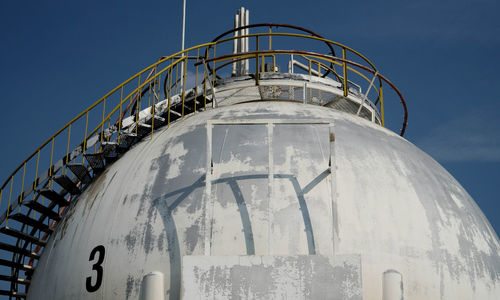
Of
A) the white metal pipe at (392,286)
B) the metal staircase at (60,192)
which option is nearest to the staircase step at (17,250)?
the metal staircase at (60,192)

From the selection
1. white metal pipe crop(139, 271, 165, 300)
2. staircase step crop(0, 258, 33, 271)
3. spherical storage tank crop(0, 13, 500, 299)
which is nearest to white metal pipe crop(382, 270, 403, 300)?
spherical storage tank crop(0, 13, 500, 299)

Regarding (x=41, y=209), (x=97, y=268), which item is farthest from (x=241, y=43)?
(x=97, y=268)

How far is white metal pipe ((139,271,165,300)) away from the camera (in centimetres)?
852

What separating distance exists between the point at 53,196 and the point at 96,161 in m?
1.14

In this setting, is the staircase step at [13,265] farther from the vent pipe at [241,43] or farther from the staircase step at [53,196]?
the vent pipe at [241,43]

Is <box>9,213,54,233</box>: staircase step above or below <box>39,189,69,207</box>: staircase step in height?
below

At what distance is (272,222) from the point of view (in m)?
8.88

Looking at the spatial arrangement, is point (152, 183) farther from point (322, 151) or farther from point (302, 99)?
point (302, 99)

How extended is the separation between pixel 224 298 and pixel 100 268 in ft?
6.70

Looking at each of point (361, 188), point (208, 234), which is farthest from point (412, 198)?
point (208, 234)

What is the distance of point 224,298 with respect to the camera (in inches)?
318

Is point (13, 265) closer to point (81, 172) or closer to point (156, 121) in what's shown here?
point (81, 172)

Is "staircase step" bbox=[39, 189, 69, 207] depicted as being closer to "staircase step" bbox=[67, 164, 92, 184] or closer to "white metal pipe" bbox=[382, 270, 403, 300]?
"staircase step" bbox=[67, 164, 92, 184]

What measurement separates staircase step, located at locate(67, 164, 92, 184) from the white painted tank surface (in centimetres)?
125
